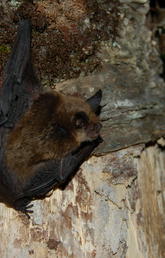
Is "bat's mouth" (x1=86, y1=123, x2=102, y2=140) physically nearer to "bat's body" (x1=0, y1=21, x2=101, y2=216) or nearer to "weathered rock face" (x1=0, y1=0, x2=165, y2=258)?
"bat's body" (x1=0, y1=21, x2=101, y2=216)

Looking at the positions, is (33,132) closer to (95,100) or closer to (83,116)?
(83,116)

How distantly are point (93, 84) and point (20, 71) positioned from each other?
0.67 meters

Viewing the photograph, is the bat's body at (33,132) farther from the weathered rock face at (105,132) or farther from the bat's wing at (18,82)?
the weathered rock face at (105,132)

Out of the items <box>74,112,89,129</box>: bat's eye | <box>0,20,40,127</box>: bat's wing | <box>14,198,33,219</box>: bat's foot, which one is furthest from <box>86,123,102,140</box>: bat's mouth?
<box>14,198,33,219</box>: bat's foot

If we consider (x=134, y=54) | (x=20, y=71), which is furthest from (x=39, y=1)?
(x=134, y=54)

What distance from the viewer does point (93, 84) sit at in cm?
507

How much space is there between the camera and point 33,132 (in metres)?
4.88

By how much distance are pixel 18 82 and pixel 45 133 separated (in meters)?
0.50

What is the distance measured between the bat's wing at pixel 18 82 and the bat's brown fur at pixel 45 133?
84mm

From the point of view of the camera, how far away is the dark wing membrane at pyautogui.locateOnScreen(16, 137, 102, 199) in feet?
15.7

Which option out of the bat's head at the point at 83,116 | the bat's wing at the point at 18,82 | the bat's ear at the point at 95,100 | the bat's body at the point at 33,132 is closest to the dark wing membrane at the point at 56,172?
the bat's body at the point at 33,132

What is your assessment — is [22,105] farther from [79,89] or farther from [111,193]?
[111,193]

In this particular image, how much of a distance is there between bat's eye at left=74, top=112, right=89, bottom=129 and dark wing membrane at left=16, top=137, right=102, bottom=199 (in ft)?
0.58

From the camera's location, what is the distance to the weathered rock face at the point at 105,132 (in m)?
4.66
